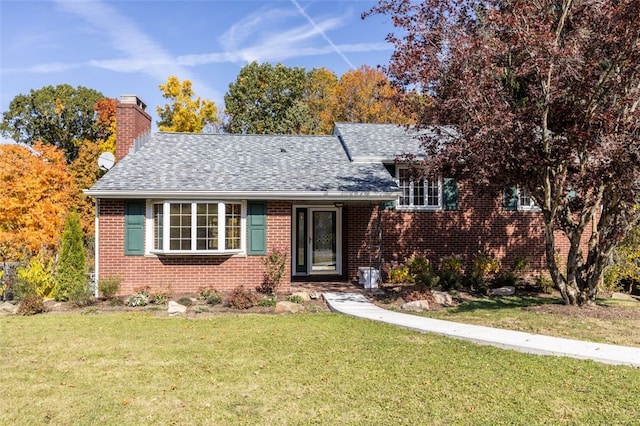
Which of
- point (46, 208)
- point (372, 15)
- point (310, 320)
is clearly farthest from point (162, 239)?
point (46, 208)

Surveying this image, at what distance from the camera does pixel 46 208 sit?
19.2m

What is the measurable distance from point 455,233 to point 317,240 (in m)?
4.35

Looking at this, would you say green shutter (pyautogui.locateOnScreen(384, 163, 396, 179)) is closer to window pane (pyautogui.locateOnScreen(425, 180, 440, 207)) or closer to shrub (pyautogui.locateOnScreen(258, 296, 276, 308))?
window pane (pyautogui.locateOnScreen(425, 180, 440, 207))

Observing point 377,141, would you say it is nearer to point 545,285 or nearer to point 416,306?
point 545,285

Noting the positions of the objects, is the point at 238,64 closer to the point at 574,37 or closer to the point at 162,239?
the point at 162,239

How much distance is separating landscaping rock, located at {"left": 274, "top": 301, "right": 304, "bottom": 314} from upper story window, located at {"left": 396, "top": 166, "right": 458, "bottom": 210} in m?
5.75

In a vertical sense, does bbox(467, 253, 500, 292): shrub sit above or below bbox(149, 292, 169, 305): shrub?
above

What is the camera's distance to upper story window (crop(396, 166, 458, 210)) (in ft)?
48.8

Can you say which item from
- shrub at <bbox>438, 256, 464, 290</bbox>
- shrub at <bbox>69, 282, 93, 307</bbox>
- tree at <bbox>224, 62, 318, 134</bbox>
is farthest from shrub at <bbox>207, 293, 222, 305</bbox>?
tree at <bbox>224, 62, 318, 134</bbox>

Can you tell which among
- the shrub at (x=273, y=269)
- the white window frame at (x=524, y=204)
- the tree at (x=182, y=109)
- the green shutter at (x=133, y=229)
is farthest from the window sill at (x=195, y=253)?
the tree at (x=182, y=109)

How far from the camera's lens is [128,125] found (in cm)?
1435

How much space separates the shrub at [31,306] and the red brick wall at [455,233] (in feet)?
27.0

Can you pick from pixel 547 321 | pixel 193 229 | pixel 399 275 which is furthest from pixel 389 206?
pixel 547 321

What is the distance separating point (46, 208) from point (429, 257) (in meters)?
15.2
